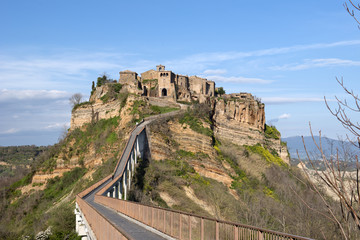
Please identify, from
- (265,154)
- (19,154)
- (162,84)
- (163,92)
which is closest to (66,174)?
(163,92)

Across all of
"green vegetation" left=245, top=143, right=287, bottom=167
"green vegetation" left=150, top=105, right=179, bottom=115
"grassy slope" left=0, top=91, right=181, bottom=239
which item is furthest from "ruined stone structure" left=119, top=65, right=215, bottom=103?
"green vegetation" left=245, top=143, right=287, bottom=167

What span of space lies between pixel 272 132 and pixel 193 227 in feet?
221

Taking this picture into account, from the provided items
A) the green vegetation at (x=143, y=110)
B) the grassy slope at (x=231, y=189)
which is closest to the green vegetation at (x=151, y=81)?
the green vegetation at (x=143, y=110)

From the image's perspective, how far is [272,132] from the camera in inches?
3076

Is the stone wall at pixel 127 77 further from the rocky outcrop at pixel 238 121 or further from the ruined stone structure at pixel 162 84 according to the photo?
the rocky outcrop at pixel 238 121

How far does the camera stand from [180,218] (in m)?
13.8

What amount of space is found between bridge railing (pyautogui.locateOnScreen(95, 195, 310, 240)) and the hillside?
56.8 ft

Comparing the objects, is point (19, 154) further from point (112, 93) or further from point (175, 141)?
point (175, 141)

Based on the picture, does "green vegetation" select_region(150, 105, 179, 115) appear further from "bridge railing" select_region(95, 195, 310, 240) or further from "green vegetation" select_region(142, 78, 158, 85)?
"bridge railing" select_region(95, 195, 310, 240)

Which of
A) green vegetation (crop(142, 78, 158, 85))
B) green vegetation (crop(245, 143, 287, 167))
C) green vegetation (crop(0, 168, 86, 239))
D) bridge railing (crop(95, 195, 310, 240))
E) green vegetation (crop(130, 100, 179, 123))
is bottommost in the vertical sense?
green vegetation (crop(0, 168, 86, 239))

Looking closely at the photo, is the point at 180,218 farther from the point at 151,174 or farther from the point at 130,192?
the point at 151,174

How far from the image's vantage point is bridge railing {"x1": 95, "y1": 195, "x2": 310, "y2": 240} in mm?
9547

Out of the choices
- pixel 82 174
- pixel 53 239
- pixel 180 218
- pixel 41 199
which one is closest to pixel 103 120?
pixel 82 174

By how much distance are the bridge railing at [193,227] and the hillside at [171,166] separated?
681 inches
